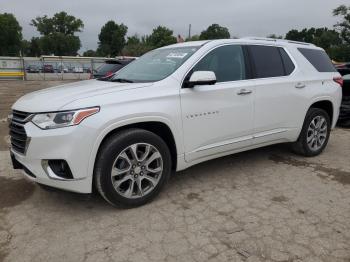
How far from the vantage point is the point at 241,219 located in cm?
346

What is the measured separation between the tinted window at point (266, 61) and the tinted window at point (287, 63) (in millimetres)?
76

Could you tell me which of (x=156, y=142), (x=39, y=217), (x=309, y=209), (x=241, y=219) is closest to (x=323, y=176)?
(x=309, y=209)

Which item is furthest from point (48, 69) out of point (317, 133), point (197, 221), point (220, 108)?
point (197, 221)

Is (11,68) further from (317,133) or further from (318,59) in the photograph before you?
(317,133)

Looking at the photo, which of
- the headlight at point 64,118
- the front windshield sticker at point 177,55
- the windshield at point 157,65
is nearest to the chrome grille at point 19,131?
the headlight at point 64,118

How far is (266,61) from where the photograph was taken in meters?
4.76

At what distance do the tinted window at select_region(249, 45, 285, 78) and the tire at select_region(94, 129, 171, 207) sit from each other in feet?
5.88

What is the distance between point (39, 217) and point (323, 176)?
11.6 feet

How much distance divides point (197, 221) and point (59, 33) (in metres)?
75.5

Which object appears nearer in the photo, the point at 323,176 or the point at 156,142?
the point at 156,142

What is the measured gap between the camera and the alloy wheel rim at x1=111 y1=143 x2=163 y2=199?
3490 mm

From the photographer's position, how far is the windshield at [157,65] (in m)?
4.04

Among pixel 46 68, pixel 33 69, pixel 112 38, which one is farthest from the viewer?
pixel 112 38

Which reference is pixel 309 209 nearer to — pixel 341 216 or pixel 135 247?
pixel 341 216
